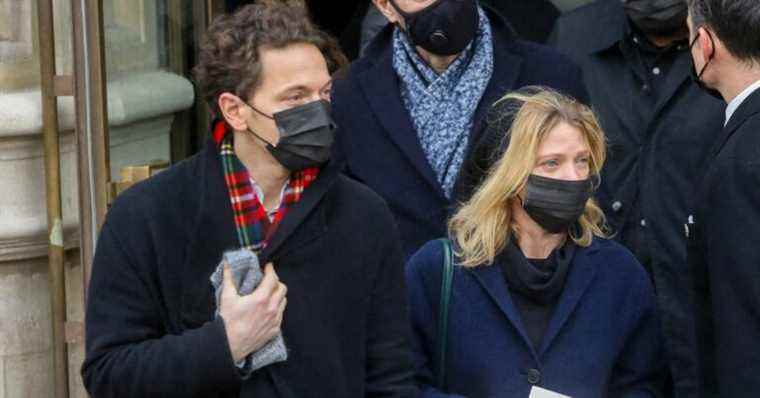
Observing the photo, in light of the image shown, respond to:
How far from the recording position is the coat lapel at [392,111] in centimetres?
411

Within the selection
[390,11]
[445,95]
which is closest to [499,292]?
[445,95]

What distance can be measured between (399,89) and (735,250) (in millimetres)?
1404

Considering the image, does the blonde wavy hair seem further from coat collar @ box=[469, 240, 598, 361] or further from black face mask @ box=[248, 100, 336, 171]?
black face mask @ box=[248, 100, 336, 171]

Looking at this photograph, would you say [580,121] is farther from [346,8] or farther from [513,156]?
[346,8]

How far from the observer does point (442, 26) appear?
13.5 ft

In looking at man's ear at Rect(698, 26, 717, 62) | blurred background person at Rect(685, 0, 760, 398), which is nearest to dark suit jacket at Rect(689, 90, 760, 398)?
blurred background person at Rect(685, 0, 760, 398)

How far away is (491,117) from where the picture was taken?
12.4 feet

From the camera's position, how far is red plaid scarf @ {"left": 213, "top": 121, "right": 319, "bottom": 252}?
312 centimetres

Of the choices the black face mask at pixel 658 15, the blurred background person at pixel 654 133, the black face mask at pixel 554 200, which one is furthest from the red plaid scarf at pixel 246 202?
the black face mask at pixel 658 15

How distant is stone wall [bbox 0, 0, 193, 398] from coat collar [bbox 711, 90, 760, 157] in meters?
2.48

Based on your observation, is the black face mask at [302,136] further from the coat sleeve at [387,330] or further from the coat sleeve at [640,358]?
the coat sleeve at [640,358]

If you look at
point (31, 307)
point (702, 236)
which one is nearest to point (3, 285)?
point (31, 307)

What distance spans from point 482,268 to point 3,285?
2266 mm

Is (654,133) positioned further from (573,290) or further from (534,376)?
(534,376)
